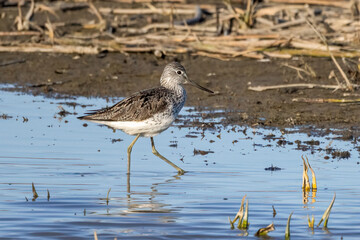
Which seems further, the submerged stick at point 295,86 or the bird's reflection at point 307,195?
the submerged stick at point 295,86

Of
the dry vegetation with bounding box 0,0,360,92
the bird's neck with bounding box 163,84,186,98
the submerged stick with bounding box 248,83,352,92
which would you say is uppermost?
the dry vegetation with bounding box 0,0,360,92

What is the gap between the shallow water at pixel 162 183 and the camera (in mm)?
6945

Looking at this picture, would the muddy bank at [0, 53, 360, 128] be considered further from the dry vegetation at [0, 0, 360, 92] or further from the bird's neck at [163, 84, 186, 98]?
the bird's neck at [163, 84, 186, 98]

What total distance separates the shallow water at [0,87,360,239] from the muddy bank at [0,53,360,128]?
45.5 inches

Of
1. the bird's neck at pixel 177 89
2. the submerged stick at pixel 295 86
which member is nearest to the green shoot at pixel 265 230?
the bird's neck at pixel 177 89

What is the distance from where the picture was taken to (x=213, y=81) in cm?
1499

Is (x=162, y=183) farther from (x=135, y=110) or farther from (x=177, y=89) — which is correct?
(x=177, y=89)

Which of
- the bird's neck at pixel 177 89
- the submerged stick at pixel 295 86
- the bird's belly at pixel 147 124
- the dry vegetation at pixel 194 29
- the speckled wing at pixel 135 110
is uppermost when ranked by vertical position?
the dry vegetation at pixel 194 29

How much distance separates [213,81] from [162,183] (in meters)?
6.38

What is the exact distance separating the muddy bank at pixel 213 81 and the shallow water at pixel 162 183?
116 cm

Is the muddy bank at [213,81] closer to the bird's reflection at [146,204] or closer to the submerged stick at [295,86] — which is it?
the submerged stick at [295,86]

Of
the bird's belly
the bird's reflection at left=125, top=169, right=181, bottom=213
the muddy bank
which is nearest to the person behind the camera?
the bird's reflection at left=125, top=169, right=181, bottom=213

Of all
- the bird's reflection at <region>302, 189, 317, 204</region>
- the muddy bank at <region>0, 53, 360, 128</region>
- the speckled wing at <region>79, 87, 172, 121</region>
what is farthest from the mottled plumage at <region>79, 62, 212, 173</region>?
the muddy bank at <region>0, 53, 360, 128</region>

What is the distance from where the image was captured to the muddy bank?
1235 centimetres
